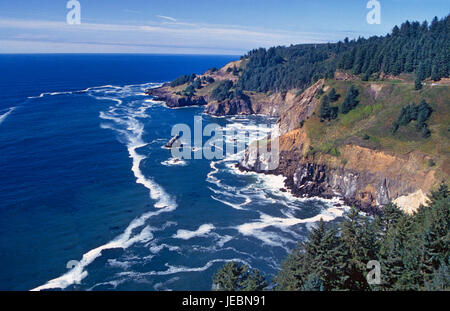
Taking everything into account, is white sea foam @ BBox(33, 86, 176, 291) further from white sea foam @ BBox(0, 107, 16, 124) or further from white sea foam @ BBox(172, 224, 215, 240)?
white sea foam @ BBox(0, 107, 16, 124)

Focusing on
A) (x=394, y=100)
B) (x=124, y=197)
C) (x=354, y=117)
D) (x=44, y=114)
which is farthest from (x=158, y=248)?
(x=44, y=114)

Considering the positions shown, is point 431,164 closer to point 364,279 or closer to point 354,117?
point 354,117

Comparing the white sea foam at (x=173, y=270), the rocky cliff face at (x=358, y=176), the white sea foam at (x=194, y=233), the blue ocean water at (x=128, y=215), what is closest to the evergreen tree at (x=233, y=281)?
the blue ocean water at (x=128, y=215)

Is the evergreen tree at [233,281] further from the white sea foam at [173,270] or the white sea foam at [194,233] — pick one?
Answer: the white sea foam at [194,233]

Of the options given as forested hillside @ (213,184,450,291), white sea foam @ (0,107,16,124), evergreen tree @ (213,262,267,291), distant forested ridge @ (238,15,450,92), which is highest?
distant forested ridge @ (238,15,450,92)

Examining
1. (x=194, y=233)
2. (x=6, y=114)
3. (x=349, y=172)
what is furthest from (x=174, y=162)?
(x=6, y=114)

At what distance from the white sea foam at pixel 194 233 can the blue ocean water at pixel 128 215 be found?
35 centimetres

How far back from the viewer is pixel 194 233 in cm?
5934

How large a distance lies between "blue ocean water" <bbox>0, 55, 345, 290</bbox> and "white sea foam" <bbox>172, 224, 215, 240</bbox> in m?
0.35

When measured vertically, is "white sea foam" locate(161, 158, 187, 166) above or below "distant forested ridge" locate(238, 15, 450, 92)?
below

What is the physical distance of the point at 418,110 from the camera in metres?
75.2

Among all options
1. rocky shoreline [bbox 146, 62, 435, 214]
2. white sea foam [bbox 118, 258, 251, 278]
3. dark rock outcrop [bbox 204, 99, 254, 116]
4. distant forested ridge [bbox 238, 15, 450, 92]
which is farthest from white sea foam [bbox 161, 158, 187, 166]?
dark rock outcrop [bbox 204, 99, 254, 116]

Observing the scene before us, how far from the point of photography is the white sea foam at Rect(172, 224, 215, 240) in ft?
191
